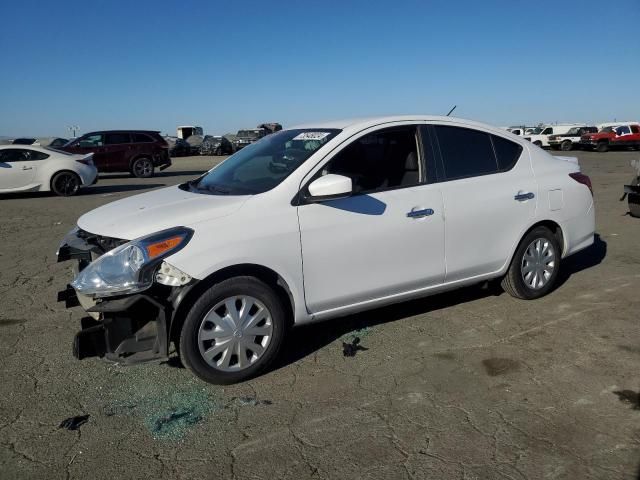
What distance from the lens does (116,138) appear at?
19656mm

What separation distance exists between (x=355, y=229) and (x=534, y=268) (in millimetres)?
2081

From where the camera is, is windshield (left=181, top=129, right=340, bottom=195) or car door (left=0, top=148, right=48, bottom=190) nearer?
windshield (left=181, top=129, right=340, bottom=195)

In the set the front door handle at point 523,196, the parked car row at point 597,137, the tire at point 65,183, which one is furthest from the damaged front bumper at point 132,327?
the parked car row at point 597,137

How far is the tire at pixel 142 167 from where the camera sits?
65.6 ft

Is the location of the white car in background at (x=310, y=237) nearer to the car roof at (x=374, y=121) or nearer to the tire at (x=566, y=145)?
the car roof at (x=374, y=121)

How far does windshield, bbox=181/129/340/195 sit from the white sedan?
10990 millimetres

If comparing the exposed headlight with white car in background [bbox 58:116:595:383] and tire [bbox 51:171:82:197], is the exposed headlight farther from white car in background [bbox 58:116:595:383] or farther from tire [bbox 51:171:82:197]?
tire [bbox 51:171:82:197]

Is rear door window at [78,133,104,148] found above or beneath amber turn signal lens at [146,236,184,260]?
above

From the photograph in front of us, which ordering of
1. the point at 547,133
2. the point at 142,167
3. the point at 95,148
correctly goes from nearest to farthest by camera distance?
the point at 95,148
the point at 142,167
the point at 547,133

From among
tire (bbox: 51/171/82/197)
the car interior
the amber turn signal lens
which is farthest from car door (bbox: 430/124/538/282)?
tire (bbox: 51/171/82/197)

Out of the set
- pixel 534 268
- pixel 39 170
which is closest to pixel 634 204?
pixel 534 268

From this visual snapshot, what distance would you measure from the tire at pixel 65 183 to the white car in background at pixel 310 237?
11033mm

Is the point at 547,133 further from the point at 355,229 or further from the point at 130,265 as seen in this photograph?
the point at 130,265

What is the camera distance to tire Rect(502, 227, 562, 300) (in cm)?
496
